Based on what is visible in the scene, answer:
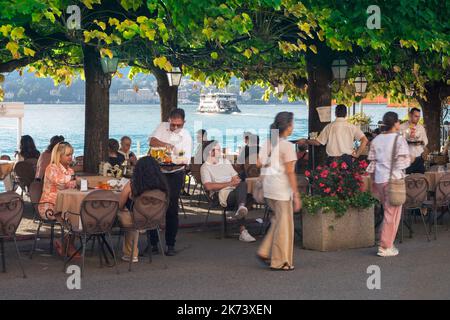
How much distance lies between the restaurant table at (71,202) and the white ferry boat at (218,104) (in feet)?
419

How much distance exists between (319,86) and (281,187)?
10.4 meters

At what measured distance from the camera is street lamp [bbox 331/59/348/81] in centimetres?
2206

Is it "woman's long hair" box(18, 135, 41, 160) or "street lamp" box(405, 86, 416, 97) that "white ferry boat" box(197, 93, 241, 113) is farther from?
"woman's long hair" box(18, 135, 41, 160)

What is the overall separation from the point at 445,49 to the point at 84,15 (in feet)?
22.7

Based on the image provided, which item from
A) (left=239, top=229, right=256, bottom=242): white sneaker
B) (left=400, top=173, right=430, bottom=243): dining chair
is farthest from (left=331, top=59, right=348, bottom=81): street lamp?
(left=239, top=229, right=256, bottom=242): white sneaker

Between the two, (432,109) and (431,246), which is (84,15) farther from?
(432,109)

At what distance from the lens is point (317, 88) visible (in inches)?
879

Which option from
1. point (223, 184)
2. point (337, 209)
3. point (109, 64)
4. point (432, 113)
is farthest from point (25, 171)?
point (432, 113)

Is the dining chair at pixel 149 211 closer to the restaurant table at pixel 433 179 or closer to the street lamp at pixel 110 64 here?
the street lamp at pixel 110 64

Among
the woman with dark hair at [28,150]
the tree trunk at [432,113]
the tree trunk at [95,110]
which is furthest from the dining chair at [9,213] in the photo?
the tree trunk at [432,113]

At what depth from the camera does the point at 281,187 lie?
12188 millimetres

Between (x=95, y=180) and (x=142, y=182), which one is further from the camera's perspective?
(x=95, y=180)

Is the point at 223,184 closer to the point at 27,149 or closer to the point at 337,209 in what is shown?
the point at 337,209
